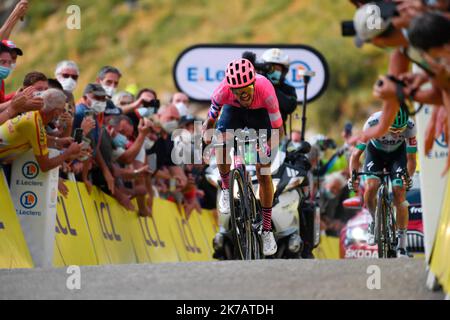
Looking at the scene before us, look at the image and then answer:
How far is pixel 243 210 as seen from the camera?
12609 millimetres

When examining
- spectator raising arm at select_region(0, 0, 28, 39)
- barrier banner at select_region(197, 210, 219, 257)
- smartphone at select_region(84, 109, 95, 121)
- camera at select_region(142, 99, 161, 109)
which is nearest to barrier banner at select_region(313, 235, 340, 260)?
barrier banner at select_region(197, 210, 219, 257)

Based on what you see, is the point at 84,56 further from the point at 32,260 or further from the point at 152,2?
the point at 32,260

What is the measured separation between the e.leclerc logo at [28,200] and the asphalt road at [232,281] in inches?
95.5

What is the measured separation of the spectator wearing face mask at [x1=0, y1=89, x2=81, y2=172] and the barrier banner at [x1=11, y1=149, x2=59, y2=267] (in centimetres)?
11

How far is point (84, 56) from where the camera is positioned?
6353 cm

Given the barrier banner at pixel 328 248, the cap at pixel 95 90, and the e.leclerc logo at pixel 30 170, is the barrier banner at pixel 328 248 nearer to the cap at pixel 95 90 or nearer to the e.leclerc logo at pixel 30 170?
the cap at pixel 95 90

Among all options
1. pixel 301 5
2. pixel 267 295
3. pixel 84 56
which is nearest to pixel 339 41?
pixel 301 5

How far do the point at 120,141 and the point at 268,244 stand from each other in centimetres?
303

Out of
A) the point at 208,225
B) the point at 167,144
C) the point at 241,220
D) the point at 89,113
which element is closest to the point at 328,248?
the point at 208,225

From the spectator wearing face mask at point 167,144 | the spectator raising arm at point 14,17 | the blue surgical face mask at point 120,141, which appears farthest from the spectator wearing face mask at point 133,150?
the spectator raising arm at point 14,17

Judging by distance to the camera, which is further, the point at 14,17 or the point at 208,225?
the point at 208,225

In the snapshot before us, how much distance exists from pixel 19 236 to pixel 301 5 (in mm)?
52932

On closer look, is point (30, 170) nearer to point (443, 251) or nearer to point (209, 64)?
point (443, 251)

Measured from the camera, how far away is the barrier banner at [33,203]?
12.1 m
